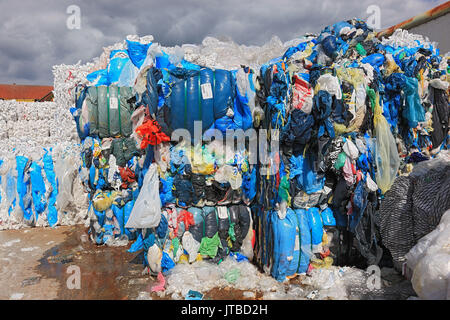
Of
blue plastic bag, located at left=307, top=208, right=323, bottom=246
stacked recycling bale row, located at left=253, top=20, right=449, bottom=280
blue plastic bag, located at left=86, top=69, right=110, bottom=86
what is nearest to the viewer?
stacked recycling bale row, located at left=253, top=20, right=449, bottom=280

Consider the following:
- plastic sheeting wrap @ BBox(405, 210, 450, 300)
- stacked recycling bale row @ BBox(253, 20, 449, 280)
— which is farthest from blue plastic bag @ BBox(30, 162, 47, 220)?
plastic sheeting wrap @ BBox(405, 210, 450, 300)

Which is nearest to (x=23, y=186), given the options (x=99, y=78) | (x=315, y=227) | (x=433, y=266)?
(x=99, y=78)

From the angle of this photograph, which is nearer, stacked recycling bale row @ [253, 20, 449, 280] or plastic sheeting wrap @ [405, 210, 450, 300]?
plastic sheeting wrap @ [405, 210, 450, 300]

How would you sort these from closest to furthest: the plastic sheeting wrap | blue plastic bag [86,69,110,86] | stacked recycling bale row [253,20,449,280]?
the plastic sheeting wrap, stacked recycling bale row [253,20,449,280], blue plastic bag [86,69,110,86]

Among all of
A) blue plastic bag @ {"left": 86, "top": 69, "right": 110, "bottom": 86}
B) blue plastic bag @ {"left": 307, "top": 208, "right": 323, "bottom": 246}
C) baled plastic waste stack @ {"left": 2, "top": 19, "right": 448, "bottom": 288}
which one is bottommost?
blue plastic bag @ {"left": 307, "top": 208, "right": 323, "bottom": 246}

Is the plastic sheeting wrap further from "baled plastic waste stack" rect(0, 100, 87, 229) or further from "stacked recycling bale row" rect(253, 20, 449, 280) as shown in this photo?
"baled plastic waste stack" rect(0, 100, 87, 229)

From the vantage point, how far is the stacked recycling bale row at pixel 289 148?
3.25 meters

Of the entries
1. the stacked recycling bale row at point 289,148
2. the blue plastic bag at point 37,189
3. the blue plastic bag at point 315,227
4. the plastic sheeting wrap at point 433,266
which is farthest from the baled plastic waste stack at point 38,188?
the plastic sheeting wrap at point 433,266

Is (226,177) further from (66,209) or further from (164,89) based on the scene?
(66,209)

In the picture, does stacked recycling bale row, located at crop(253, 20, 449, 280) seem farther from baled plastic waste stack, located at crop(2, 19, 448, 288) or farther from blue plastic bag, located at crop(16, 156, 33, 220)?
blue plastic bag, located at crop(16, 156, 33, 220)

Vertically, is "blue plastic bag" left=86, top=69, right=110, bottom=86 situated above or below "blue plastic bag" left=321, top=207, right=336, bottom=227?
above

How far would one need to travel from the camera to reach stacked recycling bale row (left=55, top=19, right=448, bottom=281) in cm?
325

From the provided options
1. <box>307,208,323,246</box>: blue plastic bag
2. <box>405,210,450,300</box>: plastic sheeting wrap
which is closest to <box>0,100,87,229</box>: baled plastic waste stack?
<box>307,208,323,246</box>: blue plastic bag

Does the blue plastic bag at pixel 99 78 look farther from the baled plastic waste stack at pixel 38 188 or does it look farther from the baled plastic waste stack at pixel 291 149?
the baled plastic waste stack at pixel 291 149
